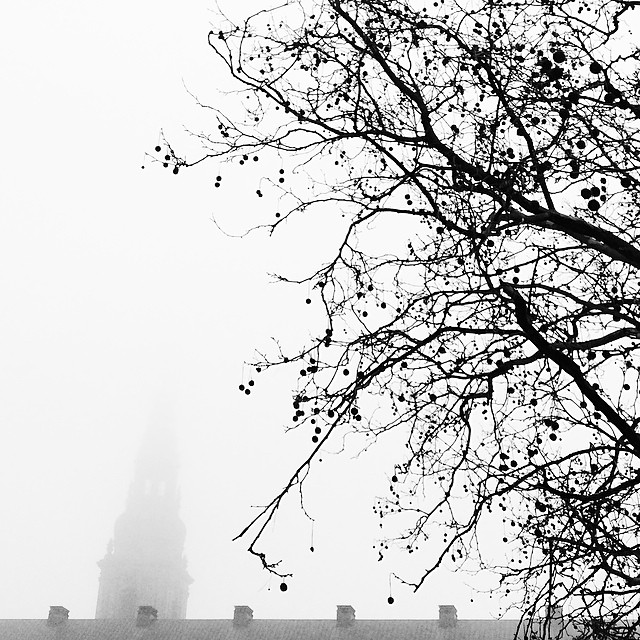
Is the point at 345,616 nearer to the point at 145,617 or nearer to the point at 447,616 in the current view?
the point at 447,616

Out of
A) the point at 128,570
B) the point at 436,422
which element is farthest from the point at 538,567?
the point at 128,570

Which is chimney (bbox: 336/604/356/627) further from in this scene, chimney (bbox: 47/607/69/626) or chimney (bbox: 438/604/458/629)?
chimney (bbox: 47/607/69/626)

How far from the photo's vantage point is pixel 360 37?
6.96 m

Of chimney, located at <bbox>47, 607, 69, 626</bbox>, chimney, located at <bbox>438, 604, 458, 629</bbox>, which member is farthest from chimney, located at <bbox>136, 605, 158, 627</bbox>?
chimney, located at <bbox>438, 604, 458, 629</bbox>

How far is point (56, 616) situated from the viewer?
45.8 m

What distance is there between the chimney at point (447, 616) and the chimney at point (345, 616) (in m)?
3.62

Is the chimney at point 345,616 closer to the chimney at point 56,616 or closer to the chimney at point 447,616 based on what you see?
the chimney at point 447,616

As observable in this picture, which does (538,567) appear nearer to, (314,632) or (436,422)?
(436,422)

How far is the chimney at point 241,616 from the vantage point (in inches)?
1682

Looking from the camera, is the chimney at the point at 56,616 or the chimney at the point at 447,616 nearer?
the chimney at the point at 447,616

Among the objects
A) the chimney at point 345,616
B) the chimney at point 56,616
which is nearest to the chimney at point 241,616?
the chimney at point 345,616

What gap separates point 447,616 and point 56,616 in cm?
1792

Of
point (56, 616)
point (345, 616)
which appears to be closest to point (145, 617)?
point (56, 616)

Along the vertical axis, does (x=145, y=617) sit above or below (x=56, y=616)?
below
